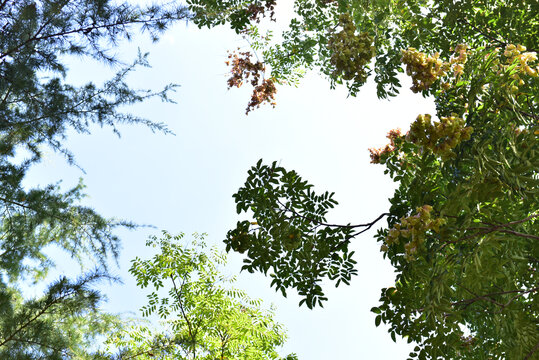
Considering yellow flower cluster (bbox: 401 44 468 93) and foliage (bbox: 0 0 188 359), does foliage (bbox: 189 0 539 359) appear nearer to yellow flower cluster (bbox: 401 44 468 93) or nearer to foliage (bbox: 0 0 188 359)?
yellow flower cluster (bbox: 401 44 468 93)

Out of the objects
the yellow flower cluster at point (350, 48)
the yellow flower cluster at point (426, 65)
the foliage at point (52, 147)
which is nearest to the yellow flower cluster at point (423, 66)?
the yellow flower cluster at point (426, 65)

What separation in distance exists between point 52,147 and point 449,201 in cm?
445

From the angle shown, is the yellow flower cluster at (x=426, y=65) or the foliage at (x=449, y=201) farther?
the yellow flower cluster at (x=426, y=65)

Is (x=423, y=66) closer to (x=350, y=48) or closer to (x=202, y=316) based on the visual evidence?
(x=350, y=48)

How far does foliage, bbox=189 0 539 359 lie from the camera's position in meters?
2.46

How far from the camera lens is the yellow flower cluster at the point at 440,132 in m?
2.57

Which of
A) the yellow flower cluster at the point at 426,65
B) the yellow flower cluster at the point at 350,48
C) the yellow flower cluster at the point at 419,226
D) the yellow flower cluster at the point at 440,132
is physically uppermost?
the yellow flower cluster at the point at 350,48

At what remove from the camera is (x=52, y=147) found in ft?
16.4

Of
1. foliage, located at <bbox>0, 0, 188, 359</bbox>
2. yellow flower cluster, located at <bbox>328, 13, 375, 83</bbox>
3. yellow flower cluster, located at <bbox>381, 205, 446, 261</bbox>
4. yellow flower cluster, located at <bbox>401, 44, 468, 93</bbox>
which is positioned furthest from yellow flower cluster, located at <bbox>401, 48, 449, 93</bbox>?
foliage, located at <bbox>0, 0, 188, 359</bbox>

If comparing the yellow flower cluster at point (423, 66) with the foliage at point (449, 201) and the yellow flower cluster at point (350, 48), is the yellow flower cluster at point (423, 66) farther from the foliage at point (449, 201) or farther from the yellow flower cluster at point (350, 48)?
the yellow flower cluster at point (350, 48)

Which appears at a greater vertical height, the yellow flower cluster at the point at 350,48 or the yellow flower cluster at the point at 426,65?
the yellow flower cluster at the point at 350,48

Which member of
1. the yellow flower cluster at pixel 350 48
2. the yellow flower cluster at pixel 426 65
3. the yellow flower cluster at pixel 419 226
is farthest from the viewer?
the yellow flower cluster at pixel 350 48

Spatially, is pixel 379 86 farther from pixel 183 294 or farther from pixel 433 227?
pixel 183 294

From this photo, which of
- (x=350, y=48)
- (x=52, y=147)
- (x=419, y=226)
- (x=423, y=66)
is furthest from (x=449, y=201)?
(x=52, y=147)
